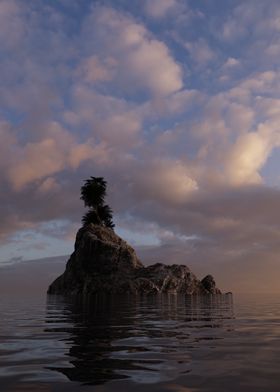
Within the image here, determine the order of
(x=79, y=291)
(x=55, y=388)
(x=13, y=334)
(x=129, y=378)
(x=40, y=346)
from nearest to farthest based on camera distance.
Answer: (x=55, y=388)
(x=129, y=378)
(x=40, y=346)
(x=13, y=334)
(x=79, y=291)

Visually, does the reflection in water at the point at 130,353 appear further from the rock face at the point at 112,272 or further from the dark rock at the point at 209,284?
the dark rock at the point at 209,284

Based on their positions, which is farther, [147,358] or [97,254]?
[97,254]

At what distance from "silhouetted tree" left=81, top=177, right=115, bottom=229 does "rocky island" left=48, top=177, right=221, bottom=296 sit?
0.95 ft

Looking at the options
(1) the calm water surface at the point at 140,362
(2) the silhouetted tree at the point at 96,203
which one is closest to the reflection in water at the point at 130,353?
(1) the calm water surface at the point at 140,362

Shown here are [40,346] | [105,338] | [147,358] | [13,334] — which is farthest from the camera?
[13,334]

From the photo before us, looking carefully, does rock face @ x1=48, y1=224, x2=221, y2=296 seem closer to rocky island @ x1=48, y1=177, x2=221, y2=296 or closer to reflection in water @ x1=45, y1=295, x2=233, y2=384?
rocky island @ x1=48, y1=177, x2=221, y2=296

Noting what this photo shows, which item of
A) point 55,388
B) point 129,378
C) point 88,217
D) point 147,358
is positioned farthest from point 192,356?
point 88,217

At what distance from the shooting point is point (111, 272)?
94250 mm

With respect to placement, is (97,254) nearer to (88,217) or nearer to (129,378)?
(88,217)

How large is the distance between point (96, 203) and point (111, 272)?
2385cm

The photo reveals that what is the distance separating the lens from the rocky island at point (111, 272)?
90.5 metres

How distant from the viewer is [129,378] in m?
7.44

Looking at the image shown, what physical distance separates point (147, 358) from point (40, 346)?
3699 mm

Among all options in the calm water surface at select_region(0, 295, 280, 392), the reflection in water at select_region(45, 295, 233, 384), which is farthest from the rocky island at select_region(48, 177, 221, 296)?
the calm water surface at select_region(0, 295, 280, 392)
